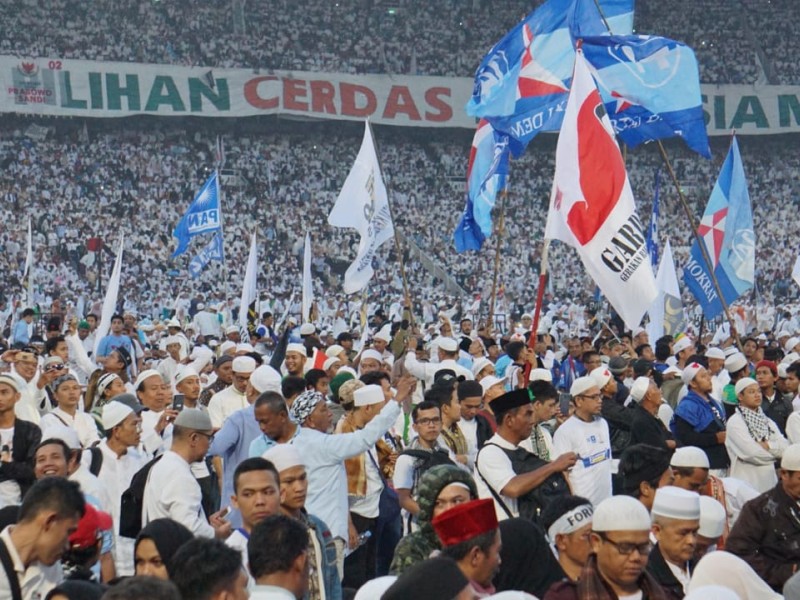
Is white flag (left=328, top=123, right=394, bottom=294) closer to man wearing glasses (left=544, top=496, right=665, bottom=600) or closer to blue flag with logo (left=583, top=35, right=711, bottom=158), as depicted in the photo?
blue flag with logo (left=583, top=35, right=711, bottom=158)

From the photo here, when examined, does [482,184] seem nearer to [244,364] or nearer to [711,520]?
[244,364]

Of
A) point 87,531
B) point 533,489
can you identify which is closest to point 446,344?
point 533,489

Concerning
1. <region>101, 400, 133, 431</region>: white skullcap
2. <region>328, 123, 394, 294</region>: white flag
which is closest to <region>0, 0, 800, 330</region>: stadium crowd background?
<region>328, 123, 394, 294</region>: white flag

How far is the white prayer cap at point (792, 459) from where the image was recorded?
19.7 ft

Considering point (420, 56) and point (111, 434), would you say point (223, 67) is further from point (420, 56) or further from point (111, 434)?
point (111, 434)

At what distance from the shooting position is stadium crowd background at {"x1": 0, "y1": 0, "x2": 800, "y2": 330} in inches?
1340

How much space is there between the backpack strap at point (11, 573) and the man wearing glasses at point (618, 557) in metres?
1.58

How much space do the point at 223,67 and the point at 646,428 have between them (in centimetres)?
3163

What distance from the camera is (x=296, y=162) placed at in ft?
129

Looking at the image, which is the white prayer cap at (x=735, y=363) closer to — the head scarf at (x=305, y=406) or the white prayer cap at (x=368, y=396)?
the white prayer cap at (x=368, y=396)

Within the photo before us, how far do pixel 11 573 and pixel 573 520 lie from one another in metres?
1.86

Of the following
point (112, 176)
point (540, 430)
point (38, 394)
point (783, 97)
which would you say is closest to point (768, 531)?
point (540, 430)

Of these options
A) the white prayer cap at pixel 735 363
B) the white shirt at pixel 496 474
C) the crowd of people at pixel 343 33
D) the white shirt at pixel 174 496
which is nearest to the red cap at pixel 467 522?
the white shirt at pixel 174 496

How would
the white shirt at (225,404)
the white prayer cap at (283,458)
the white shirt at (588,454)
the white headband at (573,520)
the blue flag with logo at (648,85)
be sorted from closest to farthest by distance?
Result: the white headband at (573,520) → the white prayer cap at (283,458) → the white shirt at (588,454) → the white shirt at (225,404) → the blue flag with logo at (648,85)
